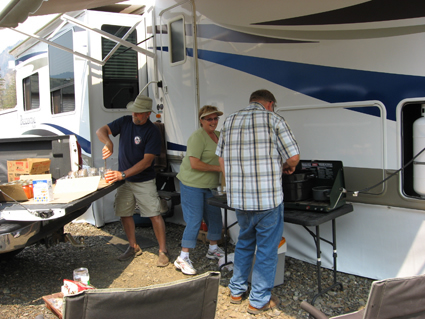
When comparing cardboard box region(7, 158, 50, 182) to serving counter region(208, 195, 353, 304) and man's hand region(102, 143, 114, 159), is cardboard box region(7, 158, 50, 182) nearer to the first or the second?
man's hand region(102, 143, 114, 159)

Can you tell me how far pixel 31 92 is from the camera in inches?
283

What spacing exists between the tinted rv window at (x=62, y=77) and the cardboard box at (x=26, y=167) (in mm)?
2186

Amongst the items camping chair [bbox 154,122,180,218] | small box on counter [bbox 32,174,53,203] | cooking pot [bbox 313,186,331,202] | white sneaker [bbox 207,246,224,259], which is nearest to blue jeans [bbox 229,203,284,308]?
cooking pot [bbox 313,186,331,202]

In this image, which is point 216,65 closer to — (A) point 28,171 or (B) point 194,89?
(B) point 194,89

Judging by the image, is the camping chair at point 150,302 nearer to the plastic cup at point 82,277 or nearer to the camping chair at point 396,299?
the camping chair at point 396,299

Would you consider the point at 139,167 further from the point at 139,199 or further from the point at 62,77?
the point at 62,77

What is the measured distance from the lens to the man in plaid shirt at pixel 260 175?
9.18 ft

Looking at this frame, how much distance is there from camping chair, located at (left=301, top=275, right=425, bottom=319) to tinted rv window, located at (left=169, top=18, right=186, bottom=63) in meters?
3.76

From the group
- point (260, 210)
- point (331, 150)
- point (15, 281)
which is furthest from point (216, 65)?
point (15, 281)

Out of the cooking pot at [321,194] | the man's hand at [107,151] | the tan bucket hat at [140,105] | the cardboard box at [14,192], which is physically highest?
the tan bucket hat at [140,105]

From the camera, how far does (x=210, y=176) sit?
374 cm

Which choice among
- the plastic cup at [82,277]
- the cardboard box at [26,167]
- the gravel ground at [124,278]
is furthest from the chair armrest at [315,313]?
the cardboard box at [26,167]

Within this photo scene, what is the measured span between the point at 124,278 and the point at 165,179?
1.96 meters

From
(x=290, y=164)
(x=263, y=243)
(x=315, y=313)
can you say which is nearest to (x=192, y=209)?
(x=263, y=243)
